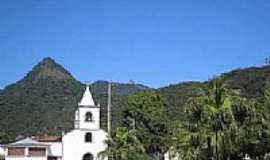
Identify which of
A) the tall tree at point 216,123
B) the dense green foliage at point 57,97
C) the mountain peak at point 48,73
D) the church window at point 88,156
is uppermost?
the mountain peak at point 48,73

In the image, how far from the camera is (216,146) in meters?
31.5

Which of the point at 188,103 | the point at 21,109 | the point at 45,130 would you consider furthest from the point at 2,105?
the point at 188,103

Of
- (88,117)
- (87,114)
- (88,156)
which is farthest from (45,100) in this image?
(87,114)

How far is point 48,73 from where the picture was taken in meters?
151

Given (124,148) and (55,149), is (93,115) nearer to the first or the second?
(55,149)

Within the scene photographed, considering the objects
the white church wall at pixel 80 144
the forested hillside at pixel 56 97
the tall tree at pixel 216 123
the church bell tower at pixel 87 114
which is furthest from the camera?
the forested hillside at pixel 56 97

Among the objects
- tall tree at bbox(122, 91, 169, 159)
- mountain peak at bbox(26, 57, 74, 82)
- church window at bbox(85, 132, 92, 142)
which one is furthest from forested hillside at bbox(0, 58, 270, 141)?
church window at bbox(85, 132, 92, 142)

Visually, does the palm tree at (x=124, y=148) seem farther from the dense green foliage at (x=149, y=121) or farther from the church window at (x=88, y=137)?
the church window at (x=88, y=137)

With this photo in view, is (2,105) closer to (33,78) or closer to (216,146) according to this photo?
(33,78)

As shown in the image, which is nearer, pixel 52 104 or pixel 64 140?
pixel 64 140

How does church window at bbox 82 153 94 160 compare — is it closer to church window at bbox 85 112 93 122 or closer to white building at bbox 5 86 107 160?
white building at bbox 5 86 107 160

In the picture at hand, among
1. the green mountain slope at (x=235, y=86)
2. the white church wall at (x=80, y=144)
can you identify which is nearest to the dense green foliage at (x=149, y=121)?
the white church wall at (x=80, y=144)

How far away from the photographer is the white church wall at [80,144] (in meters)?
68.0

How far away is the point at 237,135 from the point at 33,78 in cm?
11915
